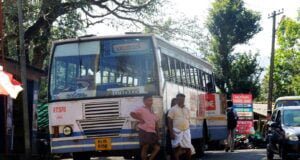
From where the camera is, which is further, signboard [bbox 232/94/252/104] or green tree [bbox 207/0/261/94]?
green tree [bbox 207/0/261/94]

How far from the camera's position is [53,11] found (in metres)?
22.7

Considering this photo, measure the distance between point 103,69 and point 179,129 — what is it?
7.22 feet

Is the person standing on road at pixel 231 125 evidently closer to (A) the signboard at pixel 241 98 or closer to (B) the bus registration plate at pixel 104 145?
(A) the signboard at pixel 241 98

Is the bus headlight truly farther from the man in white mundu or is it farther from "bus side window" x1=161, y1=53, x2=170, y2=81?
"bus side window" x1=161, y1=53, x2=170, y2=81

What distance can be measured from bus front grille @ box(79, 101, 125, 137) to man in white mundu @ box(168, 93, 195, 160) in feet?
3.75

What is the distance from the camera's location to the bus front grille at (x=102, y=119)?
13.2 meters

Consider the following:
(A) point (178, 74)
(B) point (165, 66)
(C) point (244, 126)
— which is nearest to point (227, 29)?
(C) point (244, 126)

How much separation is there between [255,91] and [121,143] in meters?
36.2

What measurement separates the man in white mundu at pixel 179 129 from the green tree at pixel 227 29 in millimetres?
33144

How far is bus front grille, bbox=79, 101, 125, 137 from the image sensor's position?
43.4 feet

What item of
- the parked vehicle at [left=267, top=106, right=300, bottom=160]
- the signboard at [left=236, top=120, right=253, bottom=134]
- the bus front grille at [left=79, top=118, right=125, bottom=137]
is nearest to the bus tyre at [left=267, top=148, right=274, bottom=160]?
the parked vehicle at [left=267, top=106, right=300, bottom=160]

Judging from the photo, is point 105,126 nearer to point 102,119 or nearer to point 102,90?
point 102,119

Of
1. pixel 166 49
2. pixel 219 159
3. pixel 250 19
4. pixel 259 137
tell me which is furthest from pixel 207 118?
pixel 250 19

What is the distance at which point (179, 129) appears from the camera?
1306 cm
